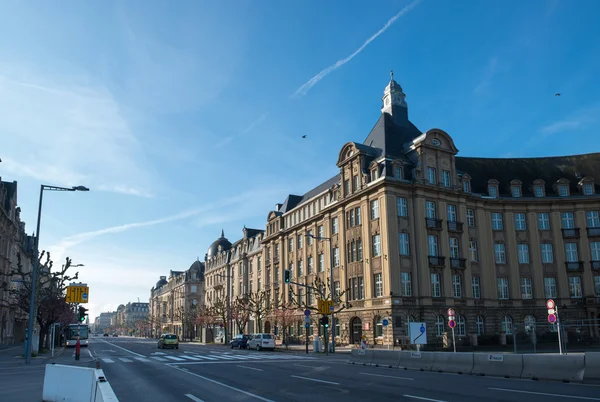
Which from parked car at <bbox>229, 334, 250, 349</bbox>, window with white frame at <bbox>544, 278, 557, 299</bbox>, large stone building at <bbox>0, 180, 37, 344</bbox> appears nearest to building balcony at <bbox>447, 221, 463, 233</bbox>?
window with white frame at <bbox>544, 278, 557, 299</bbox>

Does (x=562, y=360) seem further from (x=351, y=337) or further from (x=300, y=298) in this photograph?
(x=300, y=298)

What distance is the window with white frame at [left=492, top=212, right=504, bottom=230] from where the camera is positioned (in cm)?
5159

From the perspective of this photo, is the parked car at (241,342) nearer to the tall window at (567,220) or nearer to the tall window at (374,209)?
the tall window at (374,209)

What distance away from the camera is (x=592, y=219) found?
166 ft

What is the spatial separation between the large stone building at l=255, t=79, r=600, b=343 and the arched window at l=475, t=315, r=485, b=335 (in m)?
0.10

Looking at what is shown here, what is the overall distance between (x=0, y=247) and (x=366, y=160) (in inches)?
1426

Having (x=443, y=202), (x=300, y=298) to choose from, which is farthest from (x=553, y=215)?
(x=300, y=298)

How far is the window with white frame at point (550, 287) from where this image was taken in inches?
1965

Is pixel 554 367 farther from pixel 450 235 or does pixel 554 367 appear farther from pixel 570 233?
pixel 570 233

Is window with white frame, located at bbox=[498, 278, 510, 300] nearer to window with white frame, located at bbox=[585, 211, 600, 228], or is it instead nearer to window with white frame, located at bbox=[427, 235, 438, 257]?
window with white frame, located at bbox=[427, 235, 438, 257]

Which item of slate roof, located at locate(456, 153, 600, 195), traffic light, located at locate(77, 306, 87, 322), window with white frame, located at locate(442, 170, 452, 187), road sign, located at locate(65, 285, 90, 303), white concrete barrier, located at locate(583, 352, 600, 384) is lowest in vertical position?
white concrete barrier, located at locate(583, 352, 600, 384)

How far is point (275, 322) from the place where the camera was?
64.6m

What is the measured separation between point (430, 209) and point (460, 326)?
10.9 meters

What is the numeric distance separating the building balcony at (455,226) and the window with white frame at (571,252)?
11.8 meters
